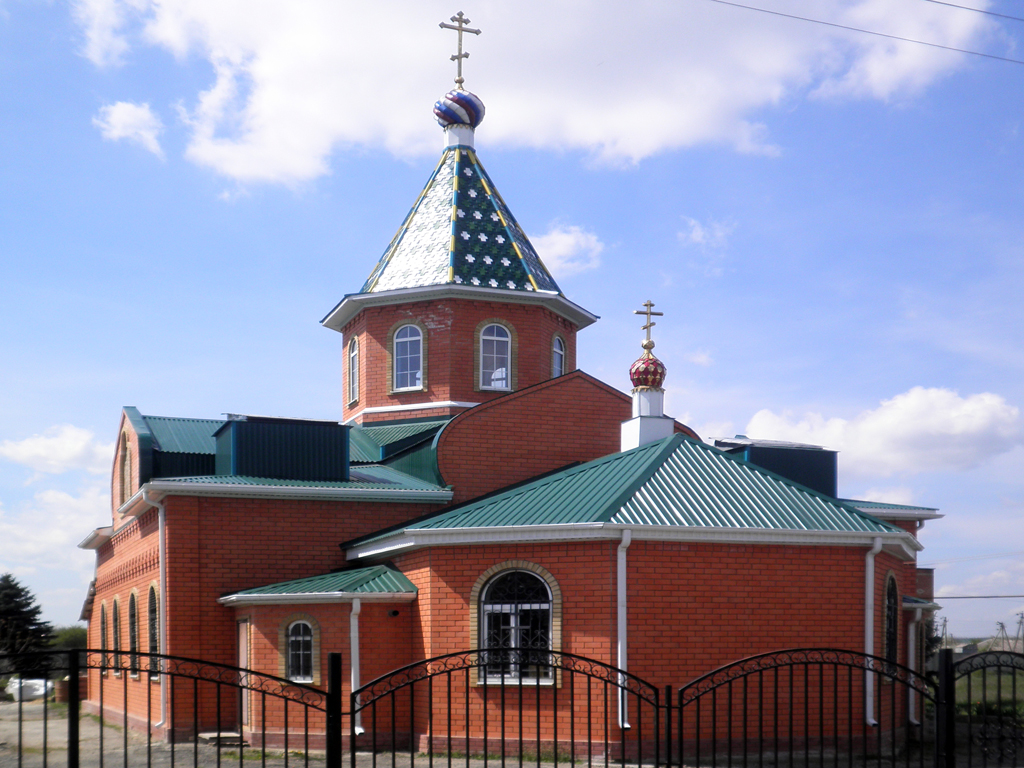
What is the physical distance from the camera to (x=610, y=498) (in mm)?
12500

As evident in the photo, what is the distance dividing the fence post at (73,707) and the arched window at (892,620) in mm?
9796

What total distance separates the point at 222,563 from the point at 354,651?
110 inches

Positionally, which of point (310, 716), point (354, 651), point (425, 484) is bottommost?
point (310, 716)

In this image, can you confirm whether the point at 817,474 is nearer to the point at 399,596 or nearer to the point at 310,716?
the point at 399,596

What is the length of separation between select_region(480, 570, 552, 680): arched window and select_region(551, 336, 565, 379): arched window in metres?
6.84

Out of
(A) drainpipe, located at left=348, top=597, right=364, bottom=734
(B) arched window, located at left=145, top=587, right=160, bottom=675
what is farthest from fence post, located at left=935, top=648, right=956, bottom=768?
(B) arched window, located at left=145, top=587, right=160, bottom=675

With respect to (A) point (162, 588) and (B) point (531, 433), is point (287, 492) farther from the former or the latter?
(B) point (531, 433)

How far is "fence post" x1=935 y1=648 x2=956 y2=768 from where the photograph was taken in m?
8.30

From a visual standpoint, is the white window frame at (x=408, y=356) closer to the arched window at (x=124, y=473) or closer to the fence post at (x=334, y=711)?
the arched window at (x=124, y=473)

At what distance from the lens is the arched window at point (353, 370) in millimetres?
19250

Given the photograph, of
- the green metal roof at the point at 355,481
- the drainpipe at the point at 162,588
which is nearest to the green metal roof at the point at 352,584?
the drainpipe at the point at 162,588

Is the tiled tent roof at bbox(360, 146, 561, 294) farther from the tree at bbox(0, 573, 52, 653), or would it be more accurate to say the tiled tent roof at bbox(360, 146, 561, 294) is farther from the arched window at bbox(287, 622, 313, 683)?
the tree at bbox(0, 573, 52, 653)

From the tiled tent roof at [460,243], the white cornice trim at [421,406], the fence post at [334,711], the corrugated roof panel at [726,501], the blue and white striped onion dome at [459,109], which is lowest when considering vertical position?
the fence post at [334,711]

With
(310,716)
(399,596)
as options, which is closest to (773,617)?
(399,596)
